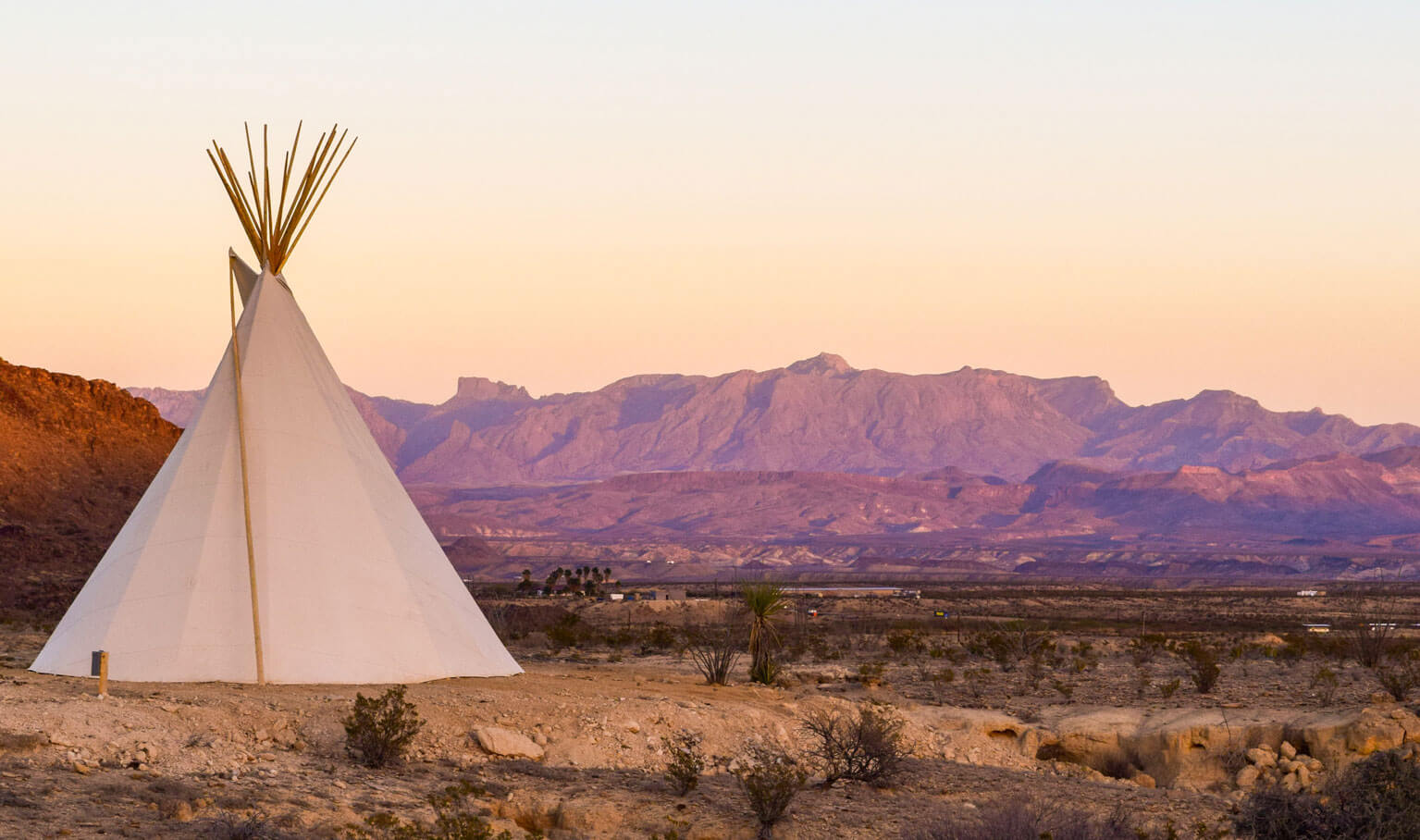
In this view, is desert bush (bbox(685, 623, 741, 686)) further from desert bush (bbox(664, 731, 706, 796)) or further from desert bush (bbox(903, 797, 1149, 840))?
desert bush (bbox(903, 797, 1149, 840))

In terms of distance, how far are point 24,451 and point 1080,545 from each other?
147 m

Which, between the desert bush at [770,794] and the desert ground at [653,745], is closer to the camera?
the desert ground at [653,745]

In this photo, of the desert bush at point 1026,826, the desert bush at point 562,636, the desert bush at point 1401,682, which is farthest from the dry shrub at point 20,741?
the desert bush at point 1401,682

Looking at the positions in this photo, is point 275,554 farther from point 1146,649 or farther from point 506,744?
point 1146,649

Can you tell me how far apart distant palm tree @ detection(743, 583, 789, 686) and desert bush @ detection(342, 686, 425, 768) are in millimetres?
8921

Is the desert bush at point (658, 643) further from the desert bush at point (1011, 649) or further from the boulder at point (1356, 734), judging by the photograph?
the boulder at point (1356, 734)

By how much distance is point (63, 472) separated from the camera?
59.2 meters

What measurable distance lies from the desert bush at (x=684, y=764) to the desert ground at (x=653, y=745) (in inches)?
7.3

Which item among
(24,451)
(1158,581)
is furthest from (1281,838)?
(1158,581)

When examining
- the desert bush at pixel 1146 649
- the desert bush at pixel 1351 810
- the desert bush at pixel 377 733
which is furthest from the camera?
the desert bush at pixel 1146 649

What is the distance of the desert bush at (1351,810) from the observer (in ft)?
37.5

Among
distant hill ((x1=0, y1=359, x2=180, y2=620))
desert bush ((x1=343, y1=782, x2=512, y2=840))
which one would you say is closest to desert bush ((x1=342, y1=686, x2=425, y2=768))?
desert bush ((x1=343, y1=782, x2=512, y2=840))

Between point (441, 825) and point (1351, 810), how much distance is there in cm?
736

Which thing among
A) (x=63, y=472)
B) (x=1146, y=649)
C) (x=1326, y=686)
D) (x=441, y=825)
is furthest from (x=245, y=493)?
(x=63, y=472)
